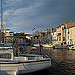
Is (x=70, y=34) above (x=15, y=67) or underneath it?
above

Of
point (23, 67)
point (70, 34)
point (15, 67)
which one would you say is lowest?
point (23, 67)

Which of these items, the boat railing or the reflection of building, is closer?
the boat railing

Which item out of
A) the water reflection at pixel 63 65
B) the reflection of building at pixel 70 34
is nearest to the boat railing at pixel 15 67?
the water reflection at pixel 63 65

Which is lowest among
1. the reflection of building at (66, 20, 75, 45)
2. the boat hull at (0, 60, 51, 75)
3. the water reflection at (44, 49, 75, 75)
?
the water reflection at (44, 49, 75, 75)

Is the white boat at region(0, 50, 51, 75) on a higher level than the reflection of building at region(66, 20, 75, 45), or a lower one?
lower

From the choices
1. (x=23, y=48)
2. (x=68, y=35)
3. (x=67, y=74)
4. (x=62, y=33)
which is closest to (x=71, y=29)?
(x=68, y=35)

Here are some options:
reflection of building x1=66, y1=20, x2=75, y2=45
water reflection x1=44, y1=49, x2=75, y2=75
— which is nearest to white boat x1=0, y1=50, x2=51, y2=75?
water reflection x1=44, y1=49, x2=75, y2=75

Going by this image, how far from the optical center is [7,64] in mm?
11273

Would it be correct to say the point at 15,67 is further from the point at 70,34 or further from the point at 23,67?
the point at 70,34

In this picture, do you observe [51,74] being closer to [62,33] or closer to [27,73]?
[27,73]

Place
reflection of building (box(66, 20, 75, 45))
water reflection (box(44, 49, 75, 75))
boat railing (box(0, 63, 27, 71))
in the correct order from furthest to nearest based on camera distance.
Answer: reflection of building (box(66, 20, 75, 45)), water reflection (box(44, 49, 75, 75)), boat railing (box(0, 63, 27, 71))

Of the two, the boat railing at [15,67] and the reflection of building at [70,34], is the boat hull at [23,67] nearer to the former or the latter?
the boat railing at [15,67]

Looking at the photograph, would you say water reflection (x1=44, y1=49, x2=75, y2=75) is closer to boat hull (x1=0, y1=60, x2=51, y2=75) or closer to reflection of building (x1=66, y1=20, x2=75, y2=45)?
boat hull (x1=0, y1=60, x2=51, y2=75)

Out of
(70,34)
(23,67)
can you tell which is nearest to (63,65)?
(23,67)
